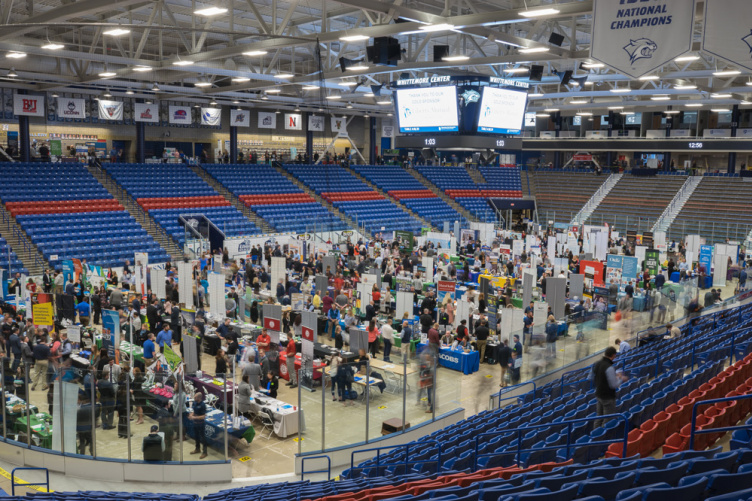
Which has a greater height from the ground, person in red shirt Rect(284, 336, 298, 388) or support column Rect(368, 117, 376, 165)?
support column Rect(368, 117, 376, 165)

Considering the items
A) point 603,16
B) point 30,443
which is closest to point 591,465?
point 603,16

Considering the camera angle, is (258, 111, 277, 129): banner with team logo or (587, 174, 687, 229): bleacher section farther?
(587, 174, 687, 229): bleacher section

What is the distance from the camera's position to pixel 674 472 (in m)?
5.12

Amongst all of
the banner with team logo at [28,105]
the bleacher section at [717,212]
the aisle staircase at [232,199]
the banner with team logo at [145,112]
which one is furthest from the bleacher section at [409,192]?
the banner with team logo at [28,105]

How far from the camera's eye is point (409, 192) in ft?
140

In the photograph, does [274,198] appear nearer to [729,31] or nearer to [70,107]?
[70,107]

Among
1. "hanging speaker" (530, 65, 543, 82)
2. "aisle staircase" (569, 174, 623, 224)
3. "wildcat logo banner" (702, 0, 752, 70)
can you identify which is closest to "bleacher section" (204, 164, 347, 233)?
"hanging speaker" (530, 65, 543, 82)

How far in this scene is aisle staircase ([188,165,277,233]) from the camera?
32219mm

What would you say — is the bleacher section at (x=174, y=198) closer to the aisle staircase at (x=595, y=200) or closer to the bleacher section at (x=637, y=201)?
the aisle staircase at (x=595, y=200)

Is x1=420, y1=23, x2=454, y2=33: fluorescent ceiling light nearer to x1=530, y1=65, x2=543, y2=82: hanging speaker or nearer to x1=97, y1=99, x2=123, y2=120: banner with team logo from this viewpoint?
x1=530, y1=65, x2=543, y2=82: hanging speaker

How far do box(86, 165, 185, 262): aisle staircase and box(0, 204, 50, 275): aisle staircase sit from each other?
506 cm

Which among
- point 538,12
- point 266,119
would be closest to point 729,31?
point 538,12

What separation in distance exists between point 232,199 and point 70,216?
9.25 metres

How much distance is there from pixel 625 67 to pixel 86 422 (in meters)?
9.71
